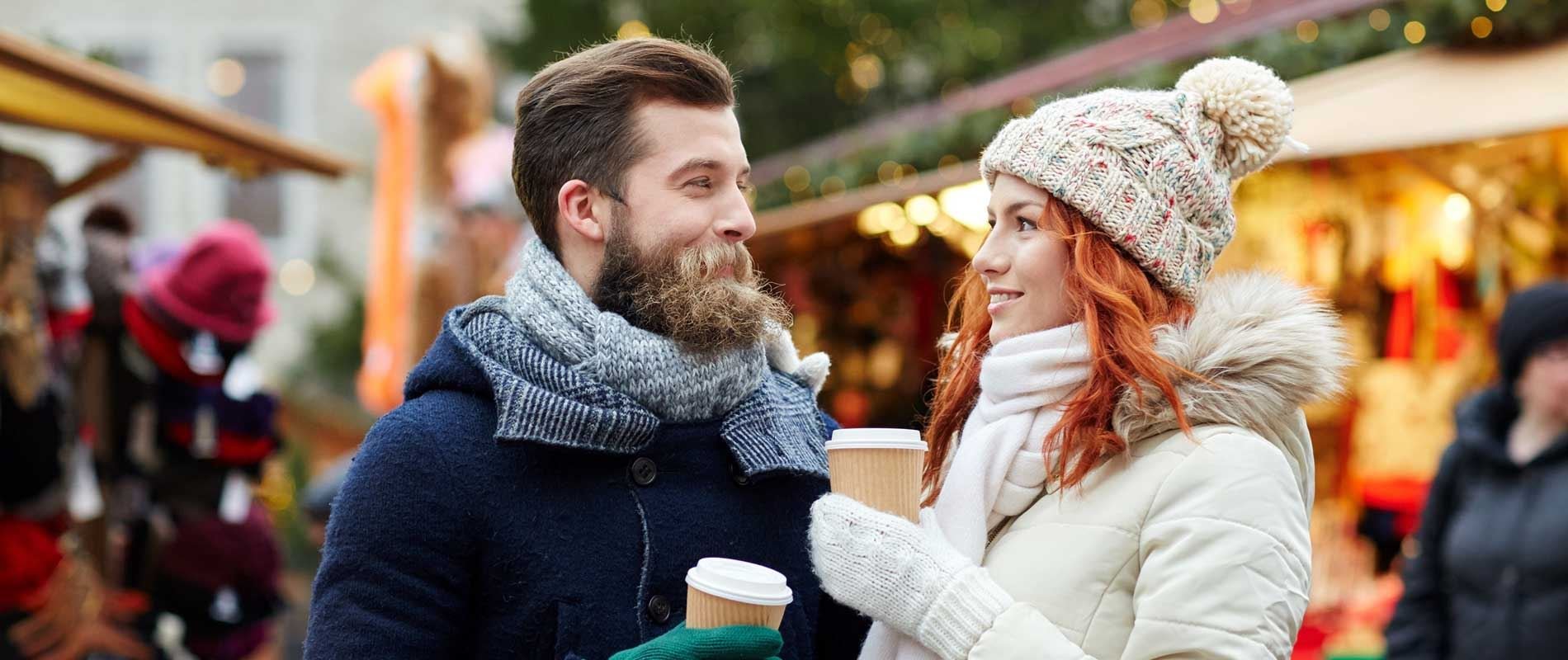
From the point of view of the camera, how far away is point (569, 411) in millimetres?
2404

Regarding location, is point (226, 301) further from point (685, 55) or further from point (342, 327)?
point (342, 327)

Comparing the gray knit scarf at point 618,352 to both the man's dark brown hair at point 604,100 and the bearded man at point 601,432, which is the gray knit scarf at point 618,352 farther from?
the man's dark brown hair at point 604,100

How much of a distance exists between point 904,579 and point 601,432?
1.74 feet

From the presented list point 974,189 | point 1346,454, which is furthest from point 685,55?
point 1346,454

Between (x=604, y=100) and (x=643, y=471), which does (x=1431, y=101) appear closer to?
(x=604, y=100)

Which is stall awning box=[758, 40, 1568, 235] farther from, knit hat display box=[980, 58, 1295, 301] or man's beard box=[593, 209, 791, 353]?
man's beard box=[593, 209, 791, 353]

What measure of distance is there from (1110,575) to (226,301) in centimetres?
494

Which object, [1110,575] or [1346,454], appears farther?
[1346,454]

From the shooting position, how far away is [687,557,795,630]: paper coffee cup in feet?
7.17

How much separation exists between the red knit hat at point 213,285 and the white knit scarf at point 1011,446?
14.9ft

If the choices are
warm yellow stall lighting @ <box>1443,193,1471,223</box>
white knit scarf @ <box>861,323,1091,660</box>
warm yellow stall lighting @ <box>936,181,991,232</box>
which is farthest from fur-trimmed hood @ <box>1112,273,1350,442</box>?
warm yellow stall lighting @ <box>1443,193,1471,223</box>

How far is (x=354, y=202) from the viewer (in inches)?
714

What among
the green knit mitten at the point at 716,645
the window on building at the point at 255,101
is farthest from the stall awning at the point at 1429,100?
the window on building at the point at 255,101

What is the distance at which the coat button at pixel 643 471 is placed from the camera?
99.3 inches
